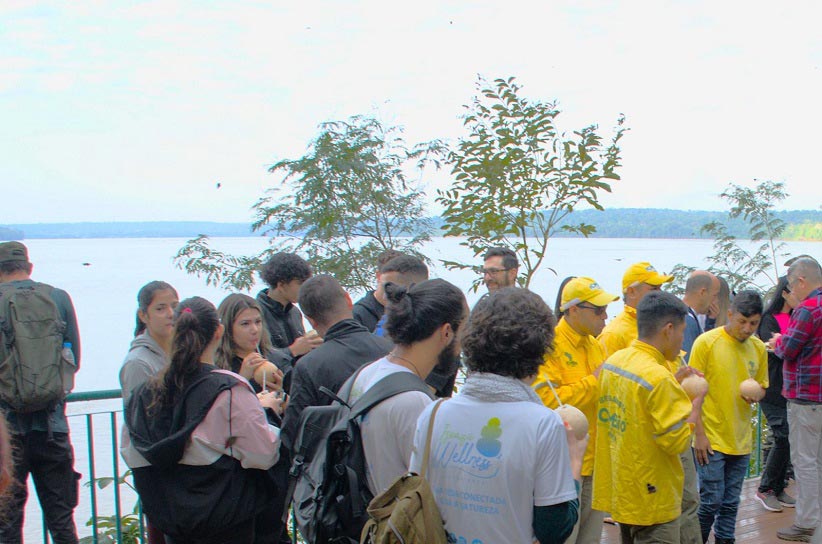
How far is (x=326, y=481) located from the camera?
2605 mm

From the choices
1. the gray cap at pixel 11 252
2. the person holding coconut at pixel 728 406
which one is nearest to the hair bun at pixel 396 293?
the person holding coconut at pixel 728 406

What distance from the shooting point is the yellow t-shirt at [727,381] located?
4848 millimetres

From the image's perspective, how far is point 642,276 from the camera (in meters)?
4.91

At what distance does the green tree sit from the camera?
24.9 ft

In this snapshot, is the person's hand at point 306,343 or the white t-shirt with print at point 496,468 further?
the person's hand at point 306,343

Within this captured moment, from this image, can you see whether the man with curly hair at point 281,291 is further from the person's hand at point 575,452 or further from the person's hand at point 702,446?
the person's hand at point 575,452

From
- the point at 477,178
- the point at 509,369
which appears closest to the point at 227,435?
the point at 509,369

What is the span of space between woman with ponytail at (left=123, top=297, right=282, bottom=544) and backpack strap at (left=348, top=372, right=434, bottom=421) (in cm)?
81

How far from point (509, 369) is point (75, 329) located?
139 inches

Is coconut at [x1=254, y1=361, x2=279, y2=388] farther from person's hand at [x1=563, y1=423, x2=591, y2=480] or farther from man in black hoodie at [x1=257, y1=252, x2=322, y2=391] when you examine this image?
person's hand at [x1=563, y1=423, x2=591, y2=480]

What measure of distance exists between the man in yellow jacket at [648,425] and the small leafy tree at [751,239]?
8084 mm

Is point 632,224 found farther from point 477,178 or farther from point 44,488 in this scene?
point 44,488

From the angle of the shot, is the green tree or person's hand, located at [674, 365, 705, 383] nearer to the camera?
person's hand, located at [674, 365, 705, 383]

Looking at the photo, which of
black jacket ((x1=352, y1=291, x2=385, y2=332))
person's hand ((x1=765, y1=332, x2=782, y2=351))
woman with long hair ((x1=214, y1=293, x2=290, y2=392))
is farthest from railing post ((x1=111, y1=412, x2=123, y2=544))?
person's hand ((x1=765, y1=332, x2=782, y2=351))
